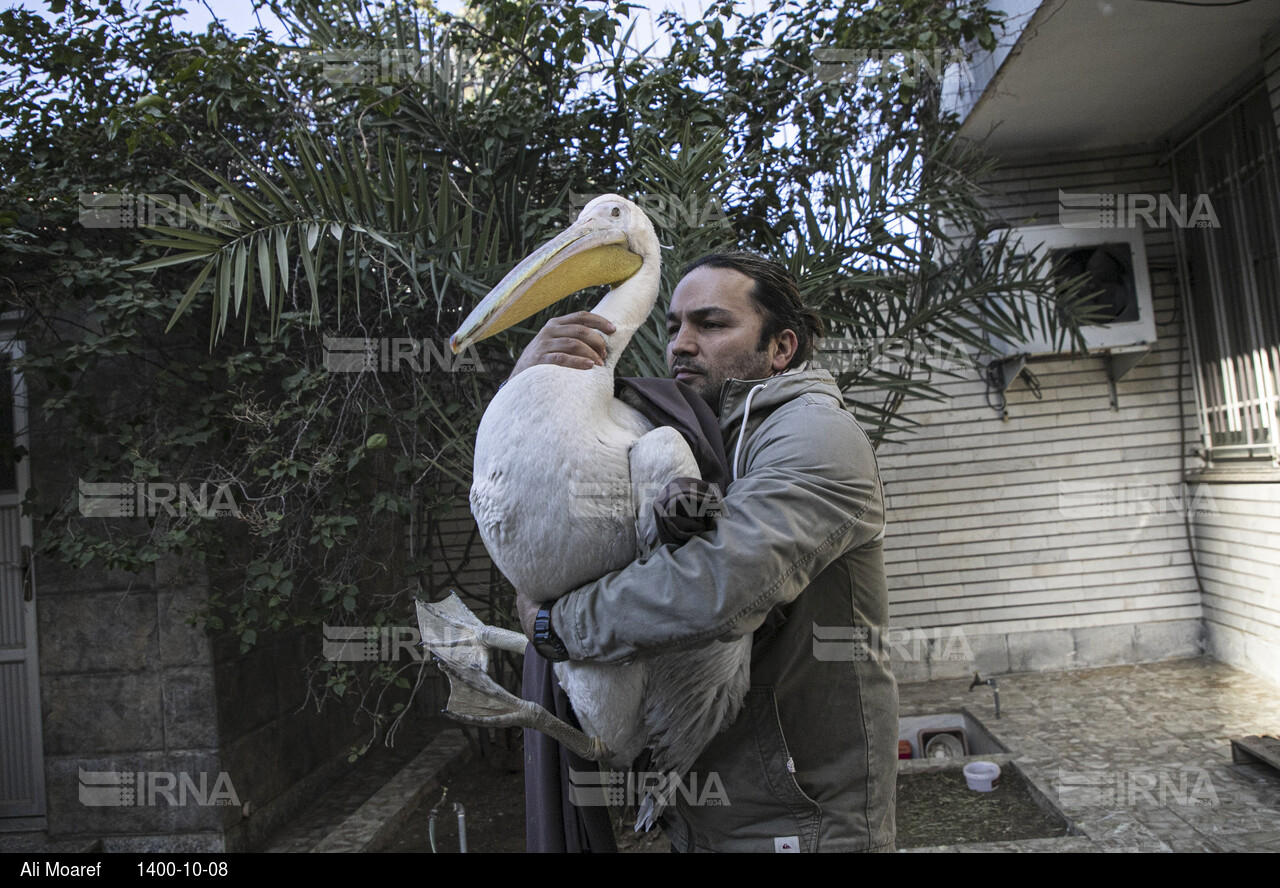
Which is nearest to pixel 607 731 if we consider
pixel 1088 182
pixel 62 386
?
pixel 62 386

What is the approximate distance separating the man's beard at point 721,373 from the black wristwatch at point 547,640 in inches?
24.4

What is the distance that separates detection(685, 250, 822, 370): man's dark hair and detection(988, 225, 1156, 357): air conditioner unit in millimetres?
5592

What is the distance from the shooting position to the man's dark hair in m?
1.94

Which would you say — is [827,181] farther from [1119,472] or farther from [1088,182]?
[1119,472]

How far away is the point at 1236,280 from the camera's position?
22.1 feet

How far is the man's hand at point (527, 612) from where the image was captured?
5.43 ft

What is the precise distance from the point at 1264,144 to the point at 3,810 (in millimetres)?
9106

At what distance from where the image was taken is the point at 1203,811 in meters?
4.31

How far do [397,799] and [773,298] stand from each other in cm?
457
